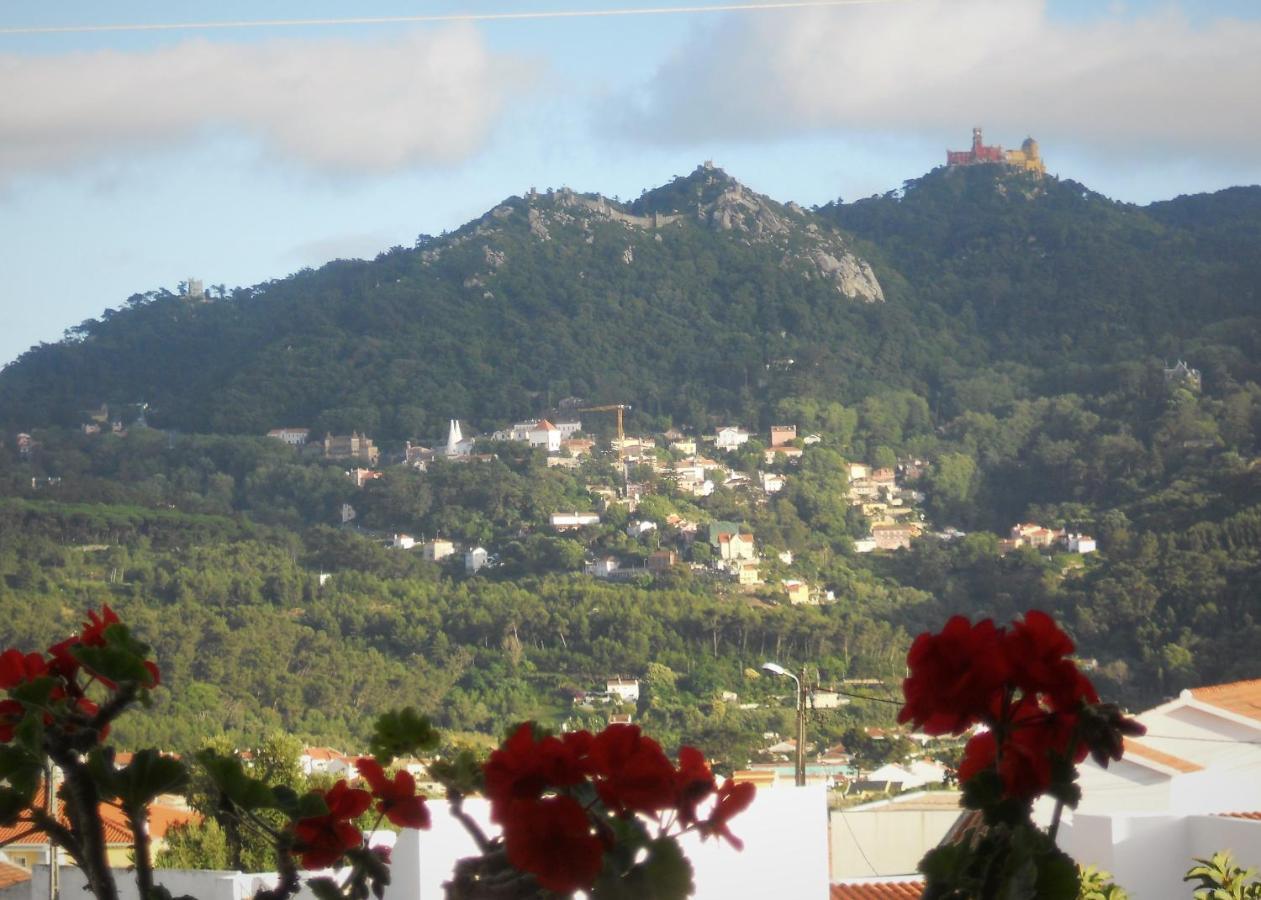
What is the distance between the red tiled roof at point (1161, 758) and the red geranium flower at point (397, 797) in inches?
339

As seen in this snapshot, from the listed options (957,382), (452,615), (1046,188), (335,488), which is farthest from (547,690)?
(1046,188)

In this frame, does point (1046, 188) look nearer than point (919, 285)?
No

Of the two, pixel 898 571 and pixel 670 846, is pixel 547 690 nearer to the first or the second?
pixel 898 571

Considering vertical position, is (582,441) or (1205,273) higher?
(1205,273)

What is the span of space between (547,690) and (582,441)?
20.6 meters

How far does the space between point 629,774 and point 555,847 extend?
0.29 feet

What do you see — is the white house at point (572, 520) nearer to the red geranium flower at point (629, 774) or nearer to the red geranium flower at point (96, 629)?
the red geranium flower at point (96, 629)

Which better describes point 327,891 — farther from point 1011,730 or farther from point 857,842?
point 857,842

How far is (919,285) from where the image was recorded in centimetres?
6731

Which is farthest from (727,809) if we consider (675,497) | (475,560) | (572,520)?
(675,497)

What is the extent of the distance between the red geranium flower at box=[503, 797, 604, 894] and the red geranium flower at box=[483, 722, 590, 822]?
0.13 feet

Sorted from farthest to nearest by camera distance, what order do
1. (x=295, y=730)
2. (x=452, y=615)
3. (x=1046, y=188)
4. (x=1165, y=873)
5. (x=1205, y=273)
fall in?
1. (x=1046, y=188)
2. (x=1205, y=273)
3. (x=452, y=615)
4. (x=295, y=730)
5. (x=1165, y=873)

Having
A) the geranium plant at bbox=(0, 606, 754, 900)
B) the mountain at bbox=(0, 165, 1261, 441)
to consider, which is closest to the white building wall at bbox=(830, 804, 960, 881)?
the geranium plant at bbox=(0, 606, 754, 900)

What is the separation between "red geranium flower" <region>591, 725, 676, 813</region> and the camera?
1339mm
